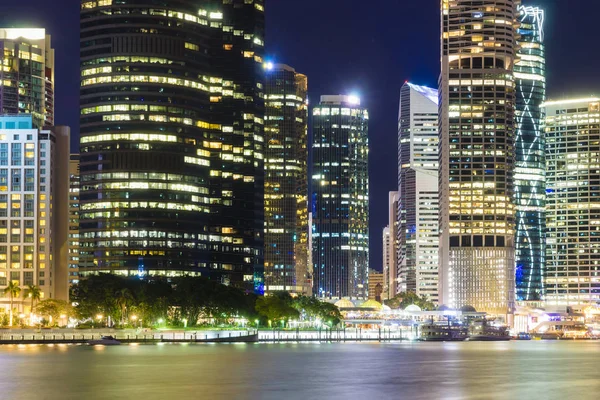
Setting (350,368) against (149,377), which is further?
(350,368)

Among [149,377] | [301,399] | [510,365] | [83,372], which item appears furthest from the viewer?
[510,365]

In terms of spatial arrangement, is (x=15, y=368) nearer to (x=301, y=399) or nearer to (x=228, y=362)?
(x=228, y=362)

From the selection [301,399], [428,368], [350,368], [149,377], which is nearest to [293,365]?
[350,368]

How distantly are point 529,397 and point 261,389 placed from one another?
115 feet

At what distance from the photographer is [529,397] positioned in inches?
5241

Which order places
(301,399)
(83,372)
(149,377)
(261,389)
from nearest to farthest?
(301,399) → (261,389) → (149,377) → (83,372)

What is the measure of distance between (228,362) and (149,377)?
34.5 meters

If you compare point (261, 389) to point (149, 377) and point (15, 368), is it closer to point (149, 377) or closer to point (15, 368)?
point (149, 377)

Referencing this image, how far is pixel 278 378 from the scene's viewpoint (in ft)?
508

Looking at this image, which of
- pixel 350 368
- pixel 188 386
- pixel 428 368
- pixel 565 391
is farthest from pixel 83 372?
pixel 565 391

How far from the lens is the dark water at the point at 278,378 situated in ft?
440

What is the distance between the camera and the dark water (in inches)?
5285

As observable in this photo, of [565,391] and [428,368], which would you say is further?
[428,368]

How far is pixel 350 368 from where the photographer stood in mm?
176125
